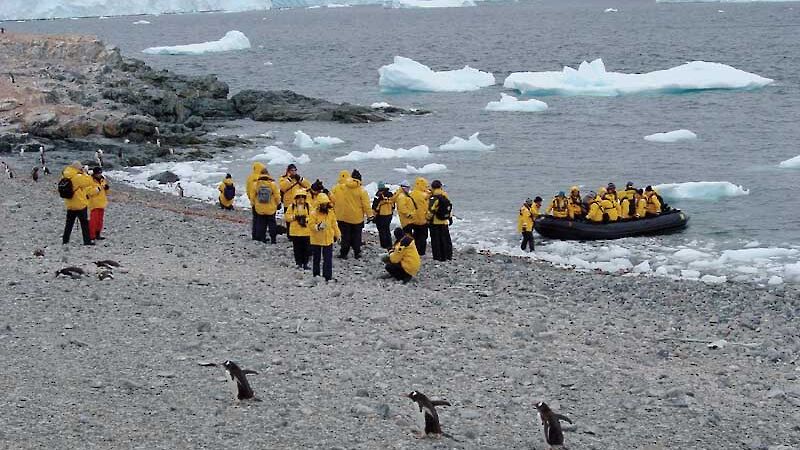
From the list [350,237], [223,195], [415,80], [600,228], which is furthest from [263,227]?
[415,80]

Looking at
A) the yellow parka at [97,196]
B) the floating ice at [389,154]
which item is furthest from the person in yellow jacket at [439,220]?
the floating ice at [389,154]

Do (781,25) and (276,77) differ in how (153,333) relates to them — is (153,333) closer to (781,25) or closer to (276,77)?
(276,77)

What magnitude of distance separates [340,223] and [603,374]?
18.2 feet

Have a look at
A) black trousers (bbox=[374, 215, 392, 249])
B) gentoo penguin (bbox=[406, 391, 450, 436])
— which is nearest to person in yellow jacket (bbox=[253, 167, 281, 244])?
black trousers (bbox=[374, 215, 392, 249])

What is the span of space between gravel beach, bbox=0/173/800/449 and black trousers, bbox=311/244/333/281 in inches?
10.7

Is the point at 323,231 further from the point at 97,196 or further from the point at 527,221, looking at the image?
the point at 527,221

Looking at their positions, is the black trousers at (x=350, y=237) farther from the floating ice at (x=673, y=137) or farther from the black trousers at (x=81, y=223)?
the floating ice at (x=673, y=137)

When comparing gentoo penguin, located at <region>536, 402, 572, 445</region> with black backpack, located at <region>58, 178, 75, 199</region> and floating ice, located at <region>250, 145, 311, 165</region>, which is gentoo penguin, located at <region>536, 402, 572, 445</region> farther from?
floating ice, located at <region>250, 145, 311, 165</region>

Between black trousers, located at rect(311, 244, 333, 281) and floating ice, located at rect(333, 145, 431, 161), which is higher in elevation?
floating ice, located at rect(333, 145, 431, 161)

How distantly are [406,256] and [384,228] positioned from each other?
246cm

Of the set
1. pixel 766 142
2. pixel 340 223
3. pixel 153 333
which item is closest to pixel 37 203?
pixel 340 223

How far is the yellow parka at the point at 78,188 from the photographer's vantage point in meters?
13.2

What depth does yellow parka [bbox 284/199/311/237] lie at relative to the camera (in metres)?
12.1

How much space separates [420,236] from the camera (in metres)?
14.2
